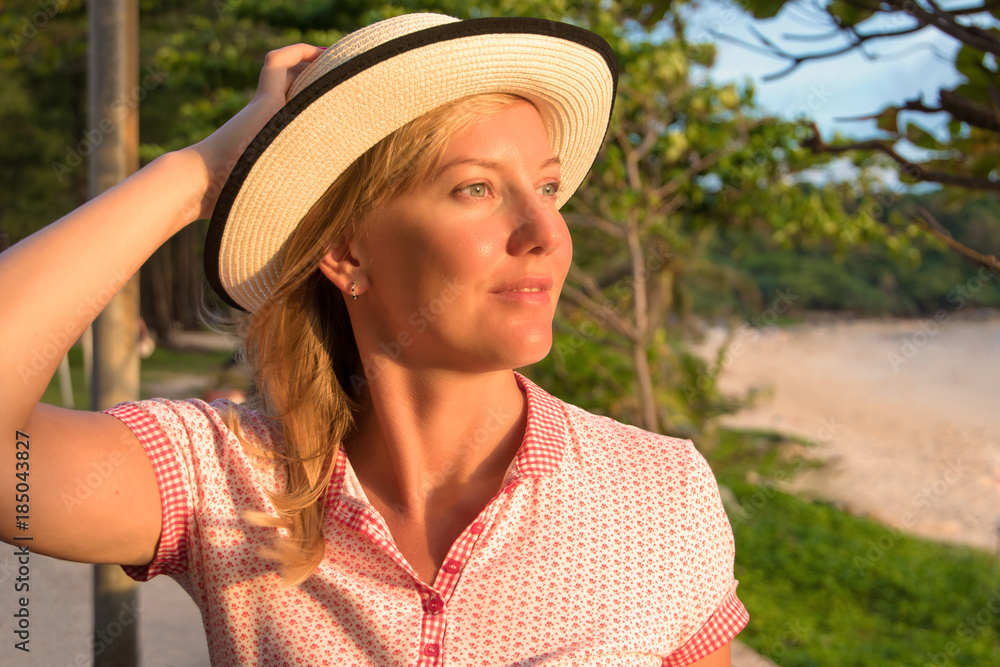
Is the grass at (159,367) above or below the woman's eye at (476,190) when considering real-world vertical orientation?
below

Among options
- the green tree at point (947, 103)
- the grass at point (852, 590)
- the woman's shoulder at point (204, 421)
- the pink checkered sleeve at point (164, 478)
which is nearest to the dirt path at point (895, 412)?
the grass at point (852, 590)

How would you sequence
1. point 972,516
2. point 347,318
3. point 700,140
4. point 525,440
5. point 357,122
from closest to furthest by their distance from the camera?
point 357,122
point 525,440
point 347,318
point 700,140
point 972,516

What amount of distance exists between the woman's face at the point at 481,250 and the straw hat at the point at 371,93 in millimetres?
102

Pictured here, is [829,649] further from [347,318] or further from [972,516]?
[972,516]

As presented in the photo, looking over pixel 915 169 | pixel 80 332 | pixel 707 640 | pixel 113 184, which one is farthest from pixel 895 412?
pixel 80 332

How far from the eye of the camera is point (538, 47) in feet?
5.05

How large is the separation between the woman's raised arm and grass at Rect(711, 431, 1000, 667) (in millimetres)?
5000

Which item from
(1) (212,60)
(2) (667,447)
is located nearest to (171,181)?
(2) (667,447)

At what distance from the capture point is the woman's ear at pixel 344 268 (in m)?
1.68

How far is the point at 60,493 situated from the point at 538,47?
116 centimetres

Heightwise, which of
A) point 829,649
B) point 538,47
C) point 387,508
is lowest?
point 829,649

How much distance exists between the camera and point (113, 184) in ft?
9.30

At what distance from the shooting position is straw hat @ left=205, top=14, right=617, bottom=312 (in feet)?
4.77

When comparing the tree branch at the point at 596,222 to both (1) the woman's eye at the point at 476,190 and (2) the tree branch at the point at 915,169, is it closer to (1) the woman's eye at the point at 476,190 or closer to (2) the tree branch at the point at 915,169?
(2) the tree branch at the point at 915,169
